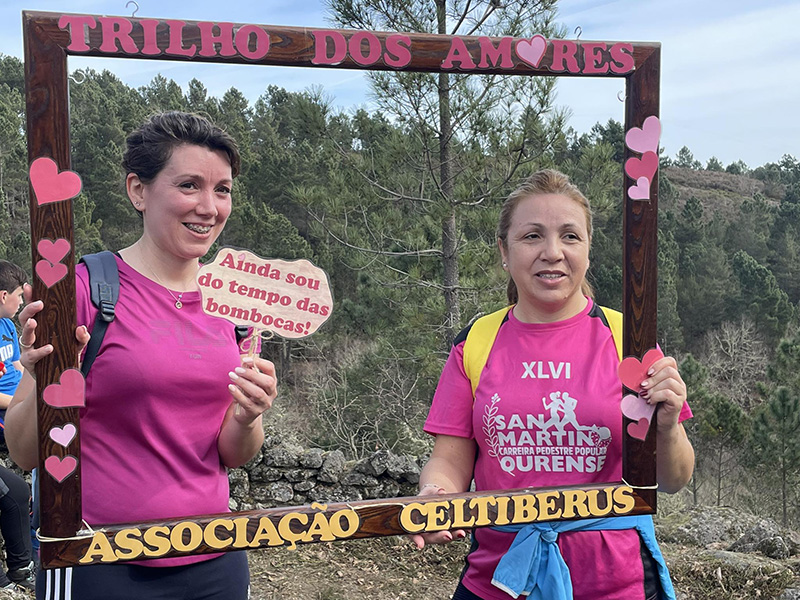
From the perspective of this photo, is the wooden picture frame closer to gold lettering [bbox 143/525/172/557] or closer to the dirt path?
gold lettering [bbox 143/525/172/557]

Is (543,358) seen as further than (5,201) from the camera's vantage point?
No

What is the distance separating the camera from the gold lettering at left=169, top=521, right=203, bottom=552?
4.43ft

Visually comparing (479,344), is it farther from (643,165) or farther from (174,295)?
(174,295)

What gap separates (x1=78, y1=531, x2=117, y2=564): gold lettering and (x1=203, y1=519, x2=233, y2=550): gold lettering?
16 cm

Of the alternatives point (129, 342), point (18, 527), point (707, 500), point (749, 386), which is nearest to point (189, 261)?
point (129, 342)

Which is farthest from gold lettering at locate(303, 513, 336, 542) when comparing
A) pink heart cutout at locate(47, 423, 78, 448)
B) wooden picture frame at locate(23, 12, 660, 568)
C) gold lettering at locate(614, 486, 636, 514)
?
gold lettering at locate(614, 486, 636, 514)

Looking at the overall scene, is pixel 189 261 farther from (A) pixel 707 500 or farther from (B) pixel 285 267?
(A) pixel 707 500

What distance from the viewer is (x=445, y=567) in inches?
167

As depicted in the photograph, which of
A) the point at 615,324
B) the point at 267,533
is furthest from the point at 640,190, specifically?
the point at 267,533

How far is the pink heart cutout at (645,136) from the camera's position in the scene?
5.03 feet

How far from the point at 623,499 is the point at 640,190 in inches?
24.8

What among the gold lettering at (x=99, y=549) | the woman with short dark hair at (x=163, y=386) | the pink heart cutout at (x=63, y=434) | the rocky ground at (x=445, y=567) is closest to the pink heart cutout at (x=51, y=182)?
the woman with short dark hair at (x=163, y=386)

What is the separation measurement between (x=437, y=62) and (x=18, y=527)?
3.18m

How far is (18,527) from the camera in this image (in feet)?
11.6
